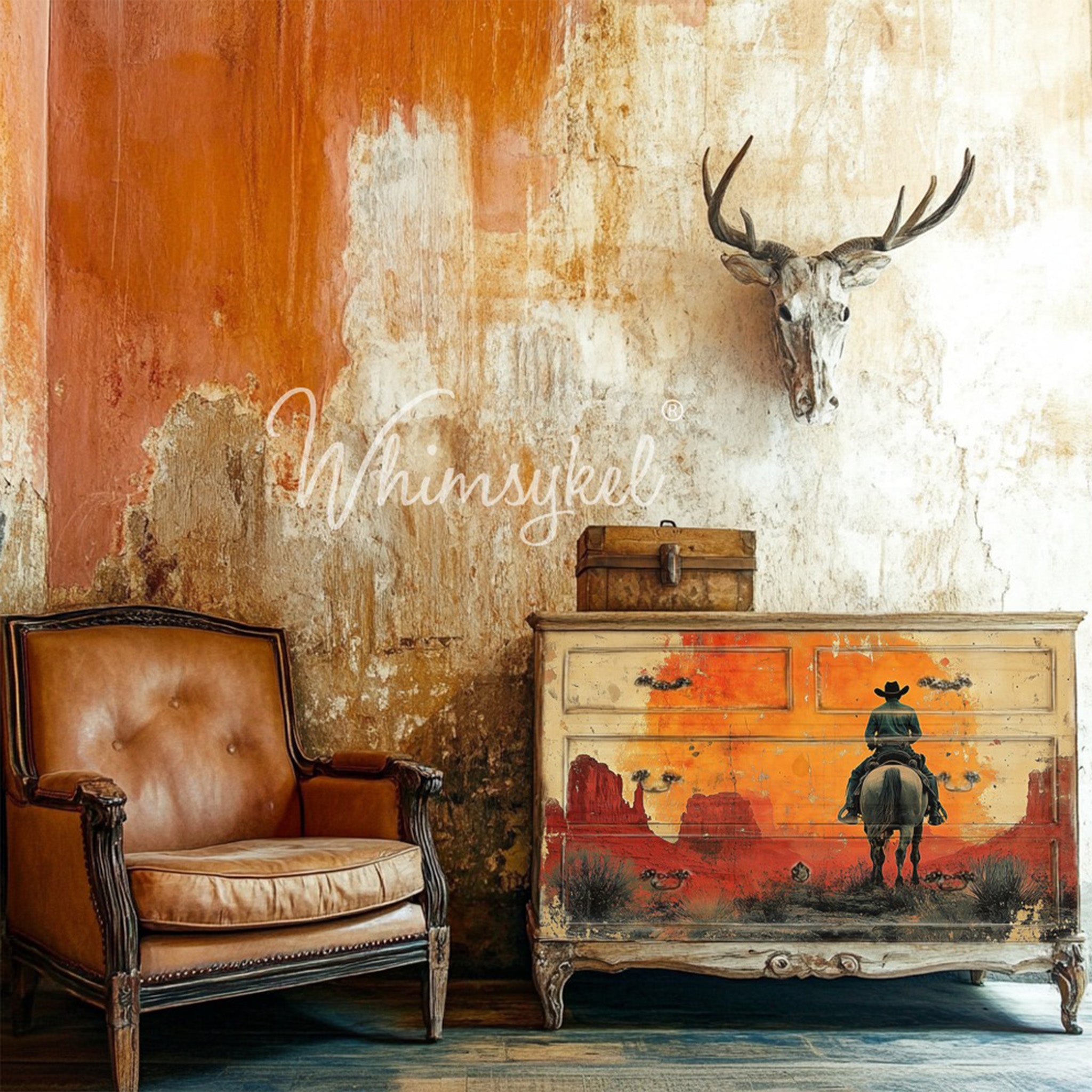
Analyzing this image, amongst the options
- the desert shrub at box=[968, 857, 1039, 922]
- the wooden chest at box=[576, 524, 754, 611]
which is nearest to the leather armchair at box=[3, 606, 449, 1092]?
the wooden chest at box=[576, 524, 754, 611]

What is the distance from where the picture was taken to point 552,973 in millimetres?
3035

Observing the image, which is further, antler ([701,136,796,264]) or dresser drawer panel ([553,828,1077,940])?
antler ([701,136,796,264])

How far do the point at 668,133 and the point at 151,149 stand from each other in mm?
1741

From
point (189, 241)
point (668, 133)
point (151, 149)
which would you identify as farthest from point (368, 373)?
point (668, 133)

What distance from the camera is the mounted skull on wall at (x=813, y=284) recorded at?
3545 millimetres

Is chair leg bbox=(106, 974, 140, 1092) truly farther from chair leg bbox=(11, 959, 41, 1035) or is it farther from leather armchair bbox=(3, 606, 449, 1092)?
chair leg bbox=(11, 959, 41, 1035)

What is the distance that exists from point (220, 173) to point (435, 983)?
2.66 meters

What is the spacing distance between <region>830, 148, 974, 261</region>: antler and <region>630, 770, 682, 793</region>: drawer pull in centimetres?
173

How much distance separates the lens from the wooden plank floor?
269 centimetres


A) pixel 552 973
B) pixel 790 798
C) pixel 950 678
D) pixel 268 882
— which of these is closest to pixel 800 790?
pixel 790 798

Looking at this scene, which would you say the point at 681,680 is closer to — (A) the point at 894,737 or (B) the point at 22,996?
(A) the point at 894,737

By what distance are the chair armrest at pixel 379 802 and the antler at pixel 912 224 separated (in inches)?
82.5

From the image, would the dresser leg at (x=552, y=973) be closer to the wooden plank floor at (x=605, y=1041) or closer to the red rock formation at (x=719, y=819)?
the wooden plank floor at (x=605, y=1041)

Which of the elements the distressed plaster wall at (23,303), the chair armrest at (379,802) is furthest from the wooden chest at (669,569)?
the distressed plaster wall at (23,303)
